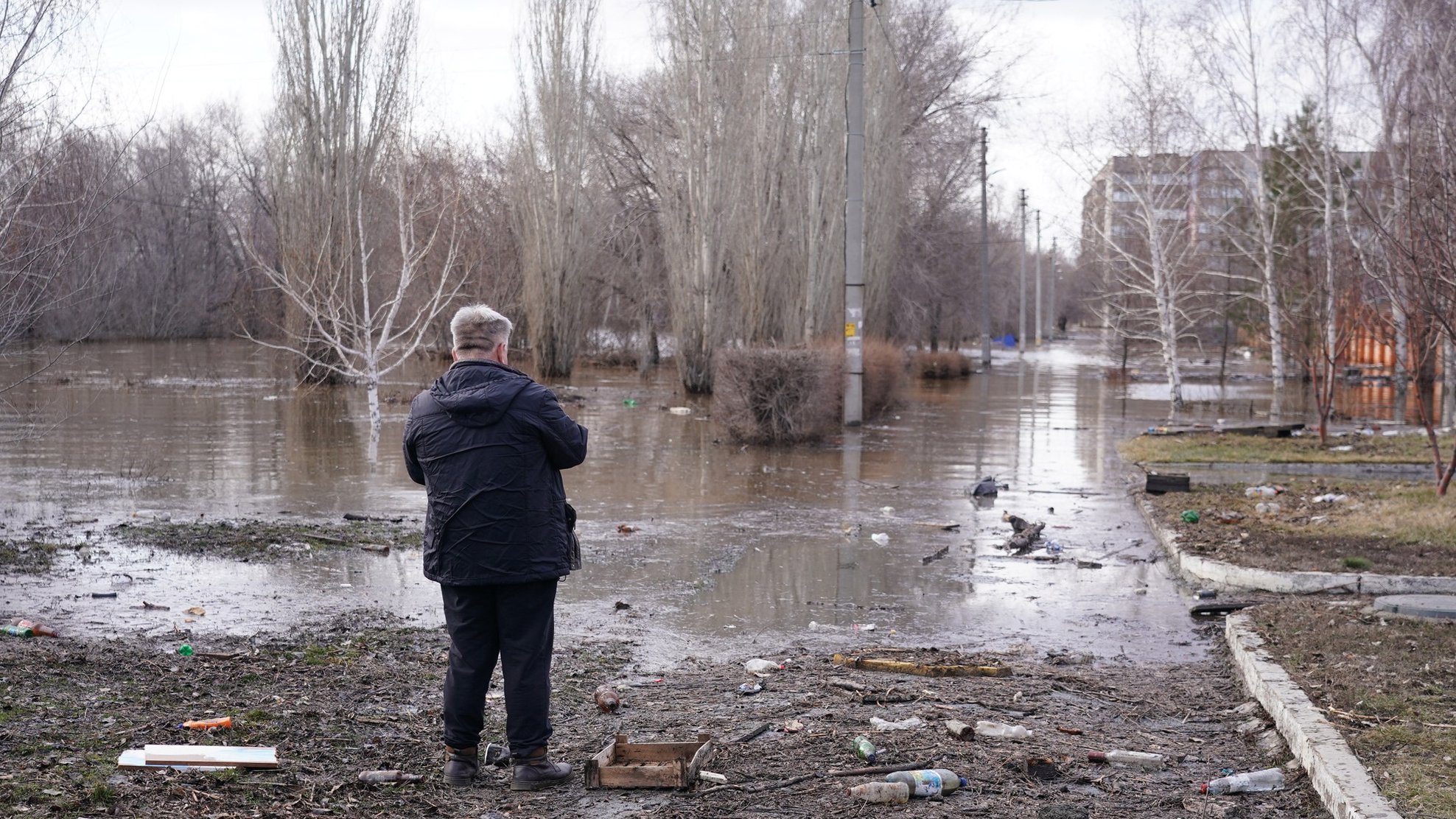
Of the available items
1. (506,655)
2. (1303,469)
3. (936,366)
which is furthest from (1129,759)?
(936,366)

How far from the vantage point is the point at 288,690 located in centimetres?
589

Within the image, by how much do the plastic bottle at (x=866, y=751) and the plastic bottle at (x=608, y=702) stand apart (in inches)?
48.8

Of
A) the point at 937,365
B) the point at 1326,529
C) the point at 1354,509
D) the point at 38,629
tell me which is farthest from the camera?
the point at 937,365

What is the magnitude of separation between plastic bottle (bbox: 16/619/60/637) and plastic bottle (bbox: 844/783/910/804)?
186 inches

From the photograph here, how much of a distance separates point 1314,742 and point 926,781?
1598 millimetres

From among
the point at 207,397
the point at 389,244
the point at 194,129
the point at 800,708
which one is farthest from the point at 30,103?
the point at 194,129

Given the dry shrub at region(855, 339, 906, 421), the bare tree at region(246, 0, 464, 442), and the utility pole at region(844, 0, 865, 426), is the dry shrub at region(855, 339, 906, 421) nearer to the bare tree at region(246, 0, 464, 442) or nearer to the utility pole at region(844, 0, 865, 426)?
the utility pole at region(844, 0, 865, 426)

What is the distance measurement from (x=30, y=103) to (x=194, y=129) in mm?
64482

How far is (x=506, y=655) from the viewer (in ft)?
15.6

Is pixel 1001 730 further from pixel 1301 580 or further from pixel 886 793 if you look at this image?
pixel 1301 580

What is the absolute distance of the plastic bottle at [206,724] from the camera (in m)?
5.10

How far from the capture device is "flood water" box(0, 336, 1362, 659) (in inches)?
316

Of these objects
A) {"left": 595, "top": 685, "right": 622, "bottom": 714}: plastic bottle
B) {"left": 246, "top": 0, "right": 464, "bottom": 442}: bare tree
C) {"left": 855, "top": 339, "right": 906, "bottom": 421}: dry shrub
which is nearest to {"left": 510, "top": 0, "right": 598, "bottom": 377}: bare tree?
{"left": 246, "top": 0, "right": 464, "bottom": 442}: bare tree

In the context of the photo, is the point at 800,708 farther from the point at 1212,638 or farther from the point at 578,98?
the point at 578,98
